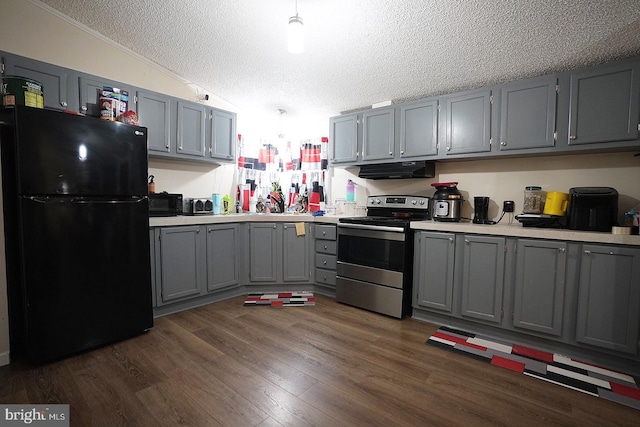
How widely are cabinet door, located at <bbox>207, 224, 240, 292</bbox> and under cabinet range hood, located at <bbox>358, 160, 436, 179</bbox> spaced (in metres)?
1.71

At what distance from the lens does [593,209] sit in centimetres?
221

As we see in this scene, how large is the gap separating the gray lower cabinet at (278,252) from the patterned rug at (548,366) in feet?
5.55

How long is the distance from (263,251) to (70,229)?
1.87 meters

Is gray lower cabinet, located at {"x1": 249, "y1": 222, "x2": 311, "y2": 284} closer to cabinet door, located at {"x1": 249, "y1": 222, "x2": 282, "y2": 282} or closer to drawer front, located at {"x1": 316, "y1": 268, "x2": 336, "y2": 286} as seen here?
cabinet door, located at {"x1": 249, "y1": 222, "x2": 282, "y2": 282}

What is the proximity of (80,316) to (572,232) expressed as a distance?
3.62 meters

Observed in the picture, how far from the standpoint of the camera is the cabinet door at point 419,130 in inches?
118

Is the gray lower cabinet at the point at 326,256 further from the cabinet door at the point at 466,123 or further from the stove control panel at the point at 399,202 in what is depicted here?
the cabinet door at the point at 466,123

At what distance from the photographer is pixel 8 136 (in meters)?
1.93

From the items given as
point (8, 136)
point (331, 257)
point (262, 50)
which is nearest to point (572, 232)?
point (331, 257)

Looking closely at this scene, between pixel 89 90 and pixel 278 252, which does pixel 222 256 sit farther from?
pixel 89 90

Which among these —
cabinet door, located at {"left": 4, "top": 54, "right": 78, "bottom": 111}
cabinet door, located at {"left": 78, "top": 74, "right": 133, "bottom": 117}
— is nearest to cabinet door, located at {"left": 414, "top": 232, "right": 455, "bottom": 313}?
cabinet door, located at {"left": 78, "top": 74, "right": 133, "bottom": 117}

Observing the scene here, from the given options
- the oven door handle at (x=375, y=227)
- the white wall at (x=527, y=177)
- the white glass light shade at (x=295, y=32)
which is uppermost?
the white glass light shade at (x=295, y=32)

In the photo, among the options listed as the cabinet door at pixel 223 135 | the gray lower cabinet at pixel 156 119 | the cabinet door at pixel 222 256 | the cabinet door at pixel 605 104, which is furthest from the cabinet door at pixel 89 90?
the cabinet door at pixel 605 104

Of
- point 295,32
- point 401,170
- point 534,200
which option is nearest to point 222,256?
point 401,170
